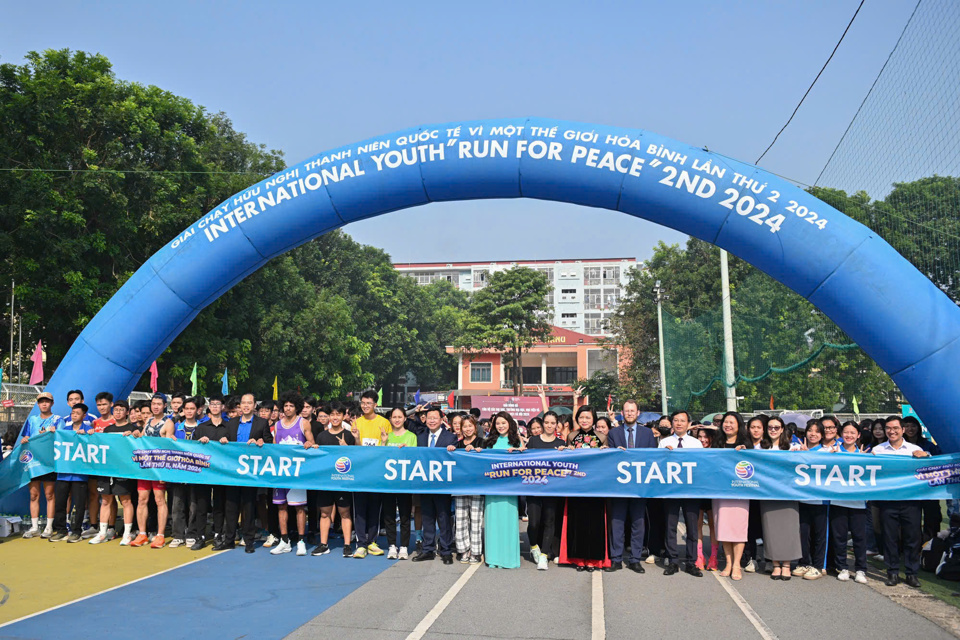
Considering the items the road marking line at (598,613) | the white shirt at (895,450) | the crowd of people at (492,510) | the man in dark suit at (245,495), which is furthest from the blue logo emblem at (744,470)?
the man in dark suit at (245,495)

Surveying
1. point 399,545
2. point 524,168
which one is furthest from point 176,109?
point 399,545

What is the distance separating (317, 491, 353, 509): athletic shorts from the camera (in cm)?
847

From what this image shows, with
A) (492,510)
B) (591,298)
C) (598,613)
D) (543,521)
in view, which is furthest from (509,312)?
(598,613)

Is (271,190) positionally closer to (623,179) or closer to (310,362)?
(623,179)

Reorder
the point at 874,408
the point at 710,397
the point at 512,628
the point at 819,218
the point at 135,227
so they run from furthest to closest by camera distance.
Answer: the point at 710,397 → the point at 874,408 → the point at 135,227 → the point at 819,218 → the point at 512,628

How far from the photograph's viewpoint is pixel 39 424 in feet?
31.7

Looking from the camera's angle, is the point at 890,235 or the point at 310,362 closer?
the point at 890,235

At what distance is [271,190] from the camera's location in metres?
9.80

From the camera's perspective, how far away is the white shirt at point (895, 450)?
7.80 metres

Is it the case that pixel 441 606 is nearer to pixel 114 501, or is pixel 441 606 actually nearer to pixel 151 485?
pixel 151 485

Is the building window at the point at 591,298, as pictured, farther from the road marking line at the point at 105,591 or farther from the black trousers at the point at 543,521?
the road marking line at the point at 105,591

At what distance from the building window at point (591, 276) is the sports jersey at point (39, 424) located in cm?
8119

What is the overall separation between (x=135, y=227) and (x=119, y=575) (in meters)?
15.4

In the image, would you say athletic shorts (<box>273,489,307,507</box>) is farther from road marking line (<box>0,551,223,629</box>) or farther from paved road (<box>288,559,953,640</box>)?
paved road (<box>288,559,953,640</box>)
